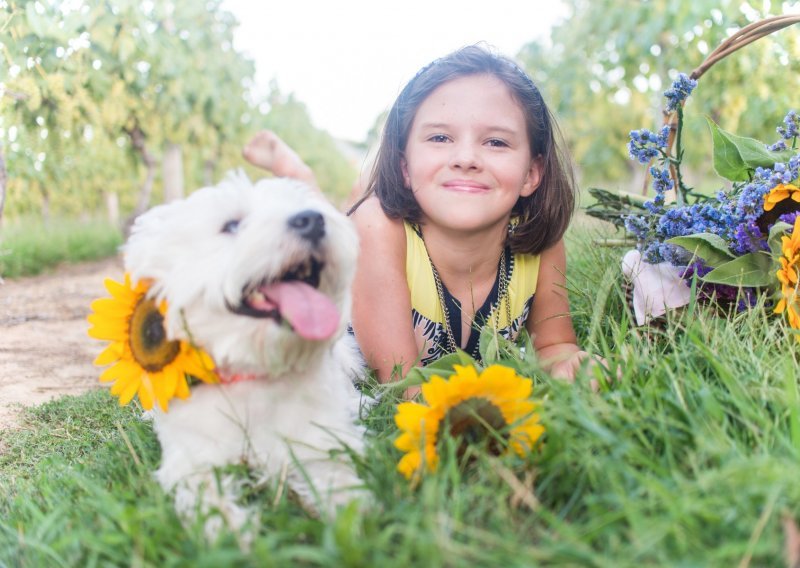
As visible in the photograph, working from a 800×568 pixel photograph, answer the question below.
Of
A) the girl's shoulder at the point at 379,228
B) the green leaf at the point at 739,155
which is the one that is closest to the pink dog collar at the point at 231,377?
the girl's shoulder at the point at 379,228

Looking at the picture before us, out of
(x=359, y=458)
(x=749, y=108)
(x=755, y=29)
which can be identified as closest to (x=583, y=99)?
(x=749, y=108)

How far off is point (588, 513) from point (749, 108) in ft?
33.4

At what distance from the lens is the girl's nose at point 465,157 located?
8.02ft

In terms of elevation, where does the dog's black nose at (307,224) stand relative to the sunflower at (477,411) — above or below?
above

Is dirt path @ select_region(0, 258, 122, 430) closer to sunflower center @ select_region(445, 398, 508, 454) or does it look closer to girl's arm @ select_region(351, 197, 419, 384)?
girl's arm @ select_region(351, 197, 419, 384)

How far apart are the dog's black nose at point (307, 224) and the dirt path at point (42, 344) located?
161 centimetres

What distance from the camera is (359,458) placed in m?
1.47

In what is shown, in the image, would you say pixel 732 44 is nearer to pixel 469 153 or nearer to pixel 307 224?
pixel 469 153

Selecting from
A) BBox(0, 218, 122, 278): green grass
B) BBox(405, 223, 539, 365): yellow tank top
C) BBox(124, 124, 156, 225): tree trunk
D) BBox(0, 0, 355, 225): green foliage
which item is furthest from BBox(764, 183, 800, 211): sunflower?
BBox(124, 124, 156, 225): tree trunk

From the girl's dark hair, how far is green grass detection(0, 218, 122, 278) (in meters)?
3.56

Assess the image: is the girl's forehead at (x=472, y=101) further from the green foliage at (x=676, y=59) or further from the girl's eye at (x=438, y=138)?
the green foliage at (x=676, y=59)

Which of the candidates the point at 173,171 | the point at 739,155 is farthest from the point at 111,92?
the point at 739,155

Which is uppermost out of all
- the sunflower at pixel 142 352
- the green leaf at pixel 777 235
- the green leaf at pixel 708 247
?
the green leaf at pixel 777 235

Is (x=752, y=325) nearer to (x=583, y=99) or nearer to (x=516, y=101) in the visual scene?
(x=516, y=101)
